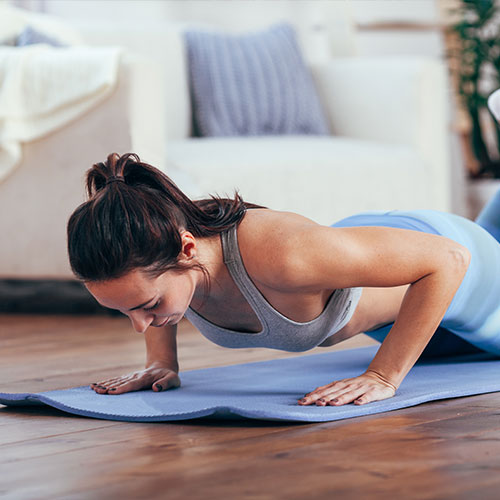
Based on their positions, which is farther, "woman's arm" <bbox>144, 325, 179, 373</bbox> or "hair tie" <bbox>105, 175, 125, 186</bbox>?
"woman's arm" <bbox>144, 325, 179, 373</bbox>

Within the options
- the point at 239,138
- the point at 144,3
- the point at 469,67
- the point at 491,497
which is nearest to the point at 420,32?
the point at 469,67

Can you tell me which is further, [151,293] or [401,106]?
[401,106]

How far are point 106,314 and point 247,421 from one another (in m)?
1.50

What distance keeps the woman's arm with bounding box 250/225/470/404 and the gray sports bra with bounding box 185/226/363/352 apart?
0.31 ft

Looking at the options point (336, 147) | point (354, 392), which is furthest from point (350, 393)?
point (336, 147)

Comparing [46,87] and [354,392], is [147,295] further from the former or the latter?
[46,87]

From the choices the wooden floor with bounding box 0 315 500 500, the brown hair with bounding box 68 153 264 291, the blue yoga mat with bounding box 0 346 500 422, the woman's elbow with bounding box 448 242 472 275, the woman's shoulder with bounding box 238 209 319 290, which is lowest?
the blue yoga mat with bounding box 0 346 500 422

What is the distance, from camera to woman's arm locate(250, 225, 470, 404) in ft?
4.29

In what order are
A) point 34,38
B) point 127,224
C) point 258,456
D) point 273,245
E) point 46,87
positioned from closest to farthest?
point 258,456, point 127,224, point 273,245, point 46,87, point 34,38

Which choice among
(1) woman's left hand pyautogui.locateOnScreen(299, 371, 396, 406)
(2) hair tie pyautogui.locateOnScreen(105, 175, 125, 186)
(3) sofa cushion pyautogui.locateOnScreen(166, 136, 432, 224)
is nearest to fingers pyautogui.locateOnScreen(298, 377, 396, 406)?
(1) woman's left hand pyautogui.locateOnScreen(299, 371, 396, 406)

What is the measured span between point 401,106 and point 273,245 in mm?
1906

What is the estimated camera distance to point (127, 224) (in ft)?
4.02

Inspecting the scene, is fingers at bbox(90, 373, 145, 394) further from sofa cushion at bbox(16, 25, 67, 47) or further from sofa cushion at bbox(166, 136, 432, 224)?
sofa cushion at bbox(16, 25, 67, 47)

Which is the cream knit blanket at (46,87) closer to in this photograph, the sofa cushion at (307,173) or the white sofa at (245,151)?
the white sofa at (245,151)
